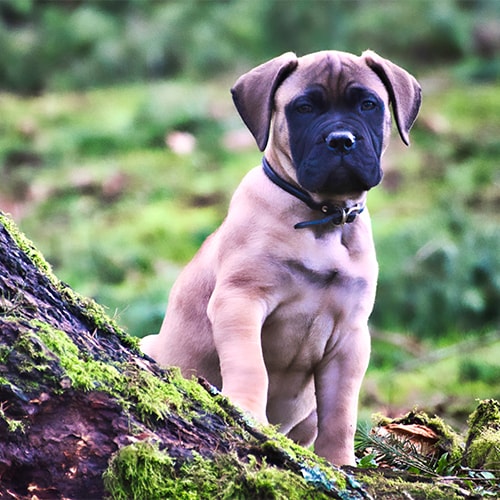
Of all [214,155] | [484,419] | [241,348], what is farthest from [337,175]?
[214,155]

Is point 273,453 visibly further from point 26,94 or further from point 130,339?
point 26,94

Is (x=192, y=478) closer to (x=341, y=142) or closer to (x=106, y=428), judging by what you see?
(x=106, y=428)

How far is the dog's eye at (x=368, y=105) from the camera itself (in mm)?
4250

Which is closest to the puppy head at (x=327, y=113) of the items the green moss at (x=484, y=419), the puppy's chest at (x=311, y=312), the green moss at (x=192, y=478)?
the puppy's chest at (x=311, y=312)

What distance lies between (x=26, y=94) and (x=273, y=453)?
35.2 ft

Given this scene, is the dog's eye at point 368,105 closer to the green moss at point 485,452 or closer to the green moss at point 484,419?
the green moss at point 484,419

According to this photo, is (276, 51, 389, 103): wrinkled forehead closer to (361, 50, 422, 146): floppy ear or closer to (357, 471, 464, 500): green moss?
(361, 50, 422, 146): floppy ear

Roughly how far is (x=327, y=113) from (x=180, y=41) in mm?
9484

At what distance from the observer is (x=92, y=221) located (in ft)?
32.7

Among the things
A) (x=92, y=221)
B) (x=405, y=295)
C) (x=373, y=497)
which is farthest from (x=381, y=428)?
(x=92, y=221)

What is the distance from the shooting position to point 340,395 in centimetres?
427

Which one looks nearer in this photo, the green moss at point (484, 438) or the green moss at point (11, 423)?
the green moss at point (11, 423)

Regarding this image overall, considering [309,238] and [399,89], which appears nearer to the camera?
[309,238]

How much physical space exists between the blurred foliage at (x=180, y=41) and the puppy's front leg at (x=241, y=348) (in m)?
9.10
